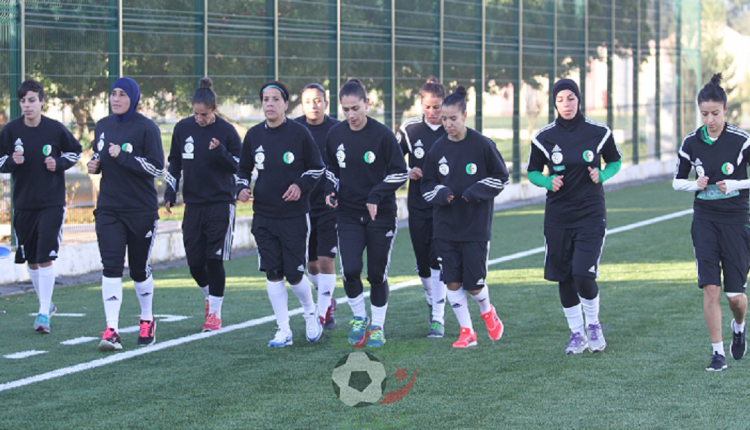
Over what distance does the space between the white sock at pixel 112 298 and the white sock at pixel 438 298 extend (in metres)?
2.68

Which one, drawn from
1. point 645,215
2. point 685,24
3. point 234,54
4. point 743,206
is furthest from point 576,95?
point 685,24

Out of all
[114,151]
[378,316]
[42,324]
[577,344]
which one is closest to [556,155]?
[577,344]

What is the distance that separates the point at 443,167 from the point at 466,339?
54.8 inches

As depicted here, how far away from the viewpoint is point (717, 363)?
671 centimetres

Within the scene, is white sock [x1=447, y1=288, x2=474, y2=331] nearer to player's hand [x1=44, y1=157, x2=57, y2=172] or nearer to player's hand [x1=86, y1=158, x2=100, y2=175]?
player's hand [x1=86, y1=158, x2=100, y2=175]

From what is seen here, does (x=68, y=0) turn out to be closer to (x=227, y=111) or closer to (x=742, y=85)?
(x=227, y=111)

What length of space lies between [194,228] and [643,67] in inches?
935

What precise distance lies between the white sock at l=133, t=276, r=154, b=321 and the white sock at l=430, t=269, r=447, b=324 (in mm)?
2432

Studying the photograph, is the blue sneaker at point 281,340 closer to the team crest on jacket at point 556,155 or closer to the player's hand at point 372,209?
the player's hand at point 372,209

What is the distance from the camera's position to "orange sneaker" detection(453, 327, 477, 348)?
7.69 metres

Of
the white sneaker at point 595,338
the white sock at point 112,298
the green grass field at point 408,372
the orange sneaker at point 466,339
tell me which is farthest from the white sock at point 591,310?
the white sock at point 112,298

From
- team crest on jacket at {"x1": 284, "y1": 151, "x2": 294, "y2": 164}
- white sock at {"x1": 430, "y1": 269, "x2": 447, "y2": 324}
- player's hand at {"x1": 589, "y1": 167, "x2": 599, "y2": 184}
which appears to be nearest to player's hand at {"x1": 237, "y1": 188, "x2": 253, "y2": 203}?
team crest on jacket at {"x1": 284, "y1": 151, "x2": 294, "y2": 164}

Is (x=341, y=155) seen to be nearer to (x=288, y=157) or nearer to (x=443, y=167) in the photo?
(x=288, y=157)

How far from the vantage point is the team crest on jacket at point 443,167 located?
24.9 ft
